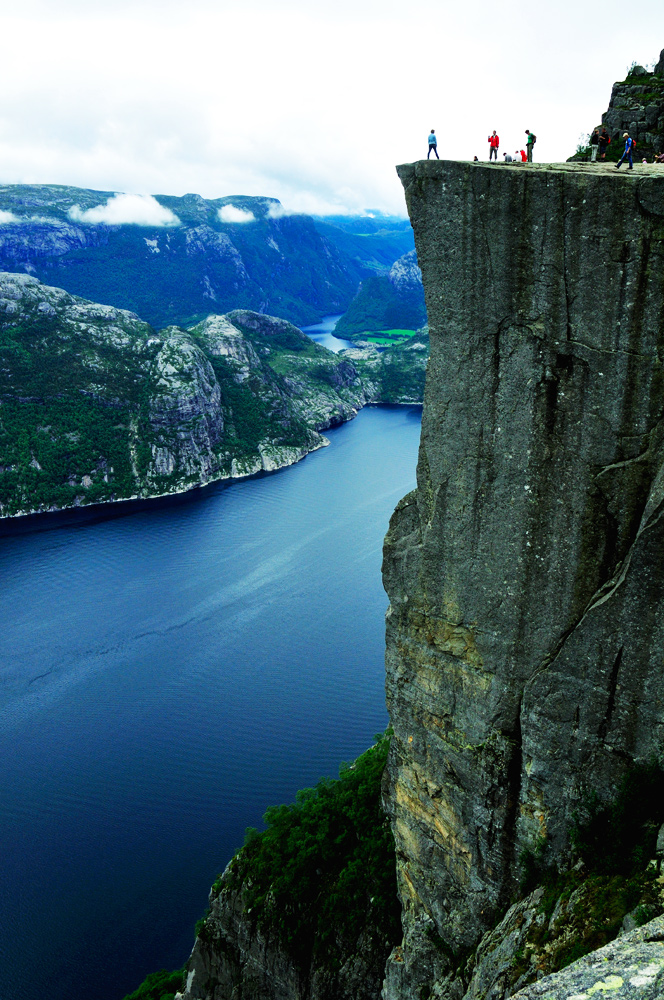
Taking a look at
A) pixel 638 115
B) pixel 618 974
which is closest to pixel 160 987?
pixel 618 974

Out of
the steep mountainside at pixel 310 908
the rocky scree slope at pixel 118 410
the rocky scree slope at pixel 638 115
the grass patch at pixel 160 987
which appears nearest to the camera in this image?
the steep mountainside at pixel 310 908

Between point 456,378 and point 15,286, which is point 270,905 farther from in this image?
point 15,286

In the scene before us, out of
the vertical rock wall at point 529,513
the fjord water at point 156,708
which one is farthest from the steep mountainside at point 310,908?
the fjord water at point 156,708

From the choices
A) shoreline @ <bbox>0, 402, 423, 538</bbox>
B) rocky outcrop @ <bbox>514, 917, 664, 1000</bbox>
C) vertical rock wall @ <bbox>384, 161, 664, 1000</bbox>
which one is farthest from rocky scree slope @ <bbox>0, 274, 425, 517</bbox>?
rocky outcrop @ <bbox>514, 917, 664, 1000</bbox>

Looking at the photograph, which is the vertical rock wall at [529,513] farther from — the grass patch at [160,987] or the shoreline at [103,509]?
the shoreline at [103,509]

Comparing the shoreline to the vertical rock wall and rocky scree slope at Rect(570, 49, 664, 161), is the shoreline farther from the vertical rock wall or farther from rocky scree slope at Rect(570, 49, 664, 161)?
the vertical rock wall

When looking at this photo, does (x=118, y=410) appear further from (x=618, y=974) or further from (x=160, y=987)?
(x=618, y=974)
